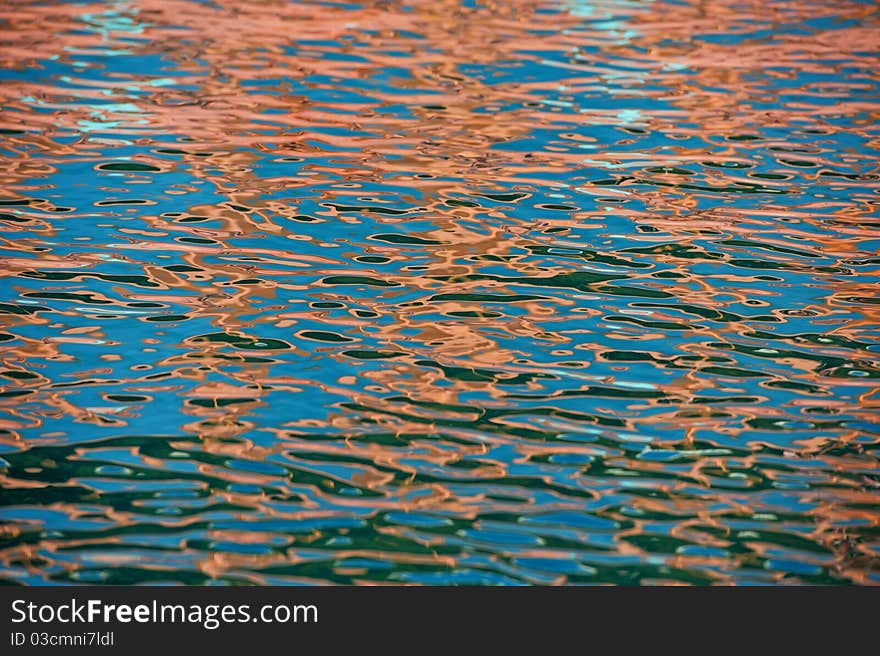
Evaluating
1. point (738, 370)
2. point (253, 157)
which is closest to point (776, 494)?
point (738, 370)

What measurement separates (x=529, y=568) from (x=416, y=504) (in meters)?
0.66

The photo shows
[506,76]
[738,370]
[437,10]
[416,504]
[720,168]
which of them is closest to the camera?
[416,504]

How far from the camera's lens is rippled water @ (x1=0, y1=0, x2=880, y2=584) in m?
5.04

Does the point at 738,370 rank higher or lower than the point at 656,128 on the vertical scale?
lower

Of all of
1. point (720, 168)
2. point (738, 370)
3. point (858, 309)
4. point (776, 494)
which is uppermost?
point (720, 168)

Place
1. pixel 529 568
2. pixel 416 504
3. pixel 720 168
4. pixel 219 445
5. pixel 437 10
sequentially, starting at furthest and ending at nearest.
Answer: pixel 437 10 < pixel 720 168 < pixel 219 445 < pixel 416 504 < pixel 529 568

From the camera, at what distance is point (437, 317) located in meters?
7.15

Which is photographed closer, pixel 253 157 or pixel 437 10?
pixel 253 157

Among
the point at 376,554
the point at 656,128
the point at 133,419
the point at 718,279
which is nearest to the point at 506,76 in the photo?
the point at 656,128

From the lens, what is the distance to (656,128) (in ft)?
36.3

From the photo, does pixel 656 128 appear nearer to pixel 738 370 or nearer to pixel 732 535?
pixel 738 370

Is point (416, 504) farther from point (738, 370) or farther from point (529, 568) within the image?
point (738, 370)

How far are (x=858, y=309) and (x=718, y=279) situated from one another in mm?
956

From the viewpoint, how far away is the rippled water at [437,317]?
5.04 metres
